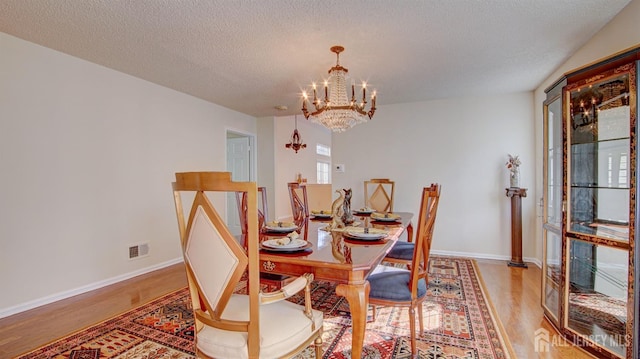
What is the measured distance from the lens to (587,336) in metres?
1.90

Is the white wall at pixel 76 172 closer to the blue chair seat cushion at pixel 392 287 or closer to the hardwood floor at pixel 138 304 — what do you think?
the hardwood floor at pixel 138 304

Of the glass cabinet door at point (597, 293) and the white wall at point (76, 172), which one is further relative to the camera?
the white wall at point (76, 172)

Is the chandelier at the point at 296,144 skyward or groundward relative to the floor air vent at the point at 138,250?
skyward

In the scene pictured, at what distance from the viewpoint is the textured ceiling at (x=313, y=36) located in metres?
2.13

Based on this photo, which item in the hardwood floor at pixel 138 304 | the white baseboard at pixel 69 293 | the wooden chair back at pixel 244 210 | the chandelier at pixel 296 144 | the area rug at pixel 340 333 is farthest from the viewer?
the chandelier at pixel 296 144

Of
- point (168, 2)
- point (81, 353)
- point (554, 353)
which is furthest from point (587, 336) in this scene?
point (168, 2)

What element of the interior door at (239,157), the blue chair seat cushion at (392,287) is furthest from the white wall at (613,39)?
the interior door at (239,157)

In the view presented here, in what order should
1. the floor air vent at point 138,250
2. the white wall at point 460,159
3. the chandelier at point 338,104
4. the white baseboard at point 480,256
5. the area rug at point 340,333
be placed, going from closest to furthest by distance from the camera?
the area rug at point 340,333
the chandelier at point 338,104
the floor air vent at point 138,250
the white baseboard at point 480,256
the white wall at point 460,159

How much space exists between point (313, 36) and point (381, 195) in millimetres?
2606

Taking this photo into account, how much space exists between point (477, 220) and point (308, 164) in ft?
15.6

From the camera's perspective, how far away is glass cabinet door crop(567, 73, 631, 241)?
182cm

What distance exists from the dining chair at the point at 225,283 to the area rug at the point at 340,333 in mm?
757

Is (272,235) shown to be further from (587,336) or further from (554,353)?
(587,336)

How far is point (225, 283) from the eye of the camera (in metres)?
1.18
